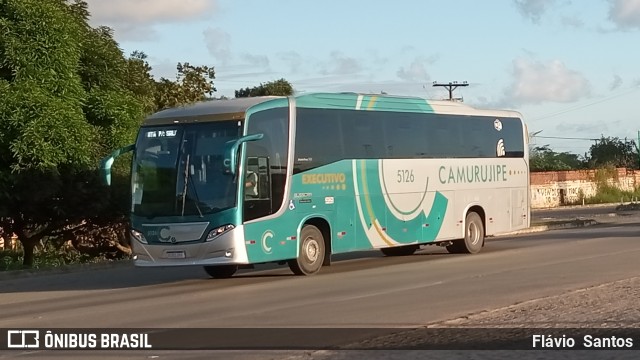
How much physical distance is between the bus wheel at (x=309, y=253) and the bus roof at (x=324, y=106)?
247 cm

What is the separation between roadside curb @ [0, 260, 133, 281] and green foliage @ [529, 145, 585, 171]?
6383cm

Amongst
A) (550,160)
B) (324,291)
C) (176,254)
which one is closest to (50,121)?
(176,254)

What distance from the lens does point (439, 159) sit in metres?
25.7

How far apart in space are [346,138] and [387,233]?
8.33 ft

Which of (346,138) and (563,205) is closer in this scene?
(346,138)

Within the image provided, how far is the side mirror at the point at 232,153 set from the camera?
63.7ft

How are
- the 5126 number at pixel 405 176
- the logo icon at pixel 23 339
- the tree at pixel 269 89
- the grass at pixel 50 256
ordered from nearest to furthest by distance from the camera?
the logo icon at pixel 23 339
the 5126 number at pixel 405 176
the grass at pixel 50 256
the tree at pixel 269 89

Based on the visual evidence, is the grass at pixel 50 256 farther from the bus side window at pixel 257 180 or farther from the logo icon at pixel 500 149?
the bus side window at pixel 257 180

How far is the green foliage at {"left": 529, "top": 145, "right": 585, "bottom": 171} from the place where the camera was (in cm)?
9244

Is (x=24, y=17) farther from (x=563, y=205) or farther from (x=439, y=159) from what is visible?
(x=563, y=205)

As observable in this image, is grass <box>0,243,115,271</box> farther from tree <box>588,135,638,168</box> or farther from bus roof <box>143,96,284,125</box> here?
tree <box>588,135,638,168</box>

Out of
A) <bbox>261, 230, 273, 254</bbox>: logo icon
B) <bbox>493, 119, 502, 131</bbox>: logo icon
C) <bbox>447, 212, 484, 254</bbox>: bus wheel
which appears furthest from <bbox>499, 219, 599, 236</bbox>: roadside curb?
<bbox>261, 230, 273, 254</bbox>: logo icon

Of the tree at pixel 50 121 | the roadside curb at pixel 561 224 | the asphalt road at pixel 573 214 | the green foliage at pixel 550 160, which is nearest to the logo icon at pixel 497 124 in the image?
the tree at pixel 50 121

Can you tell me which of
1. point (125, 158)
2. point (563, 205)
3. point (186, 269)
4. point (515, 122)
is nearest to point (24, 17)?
point (125, 158)
